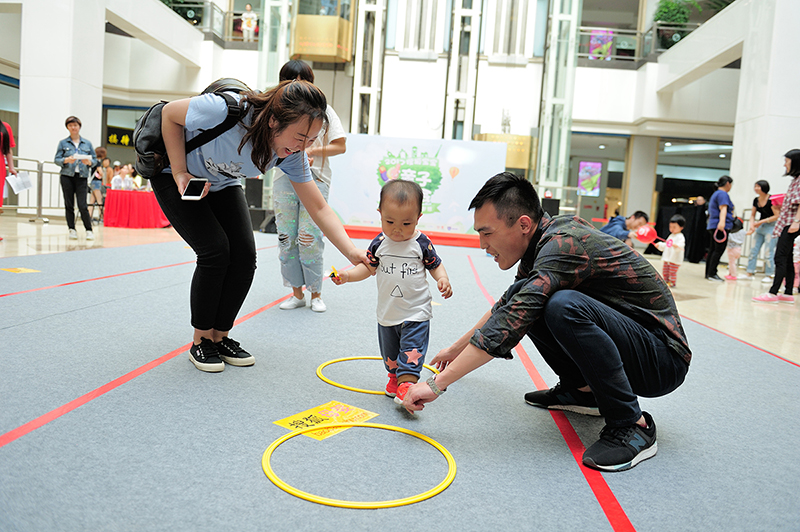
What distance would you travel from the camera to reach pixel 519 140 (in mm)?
14336

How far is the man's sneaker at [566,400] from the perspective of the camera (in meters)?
2.13

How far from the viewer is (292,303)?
12.2ft

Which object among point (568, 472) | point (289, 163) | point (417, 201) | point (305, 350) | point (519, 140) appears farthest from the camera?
point (519, 140)

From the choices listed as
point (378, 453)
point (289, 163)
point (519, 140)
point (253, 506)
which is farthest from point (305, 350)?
point (519, 140)

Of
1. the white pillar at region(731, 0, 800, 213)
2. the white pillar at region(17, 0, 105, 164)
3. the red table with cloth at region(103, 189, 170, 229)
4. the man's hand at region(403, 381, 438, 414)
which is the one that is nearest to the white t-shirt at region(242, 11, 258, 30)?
the white pillar at region(17, 0, 105, 164)

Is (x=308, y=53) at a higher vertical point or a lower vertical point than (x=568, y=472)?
higher

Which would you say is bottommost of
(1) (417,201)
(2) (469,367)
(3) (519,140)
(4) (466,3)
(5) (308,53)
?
(2) (469,367)

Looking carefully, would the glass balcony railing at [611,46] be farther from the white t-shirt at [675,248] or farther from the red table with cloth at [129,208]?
the red table with cloth at [129,208]

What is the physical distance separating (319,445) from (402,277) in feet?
2.41

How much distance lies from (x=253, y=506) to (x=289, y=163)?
1.36 metres

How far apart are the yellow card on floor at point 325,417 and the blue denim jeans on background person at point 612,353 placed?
28.2 inches

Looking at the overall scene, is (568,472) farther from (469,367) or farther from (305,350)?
(305,350)

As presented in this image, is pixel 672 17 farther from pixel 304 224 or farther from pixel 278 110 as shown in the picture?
pixel 278 110

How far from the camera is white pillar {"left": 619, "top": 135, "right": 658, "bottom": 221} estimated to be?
51.6 feet
